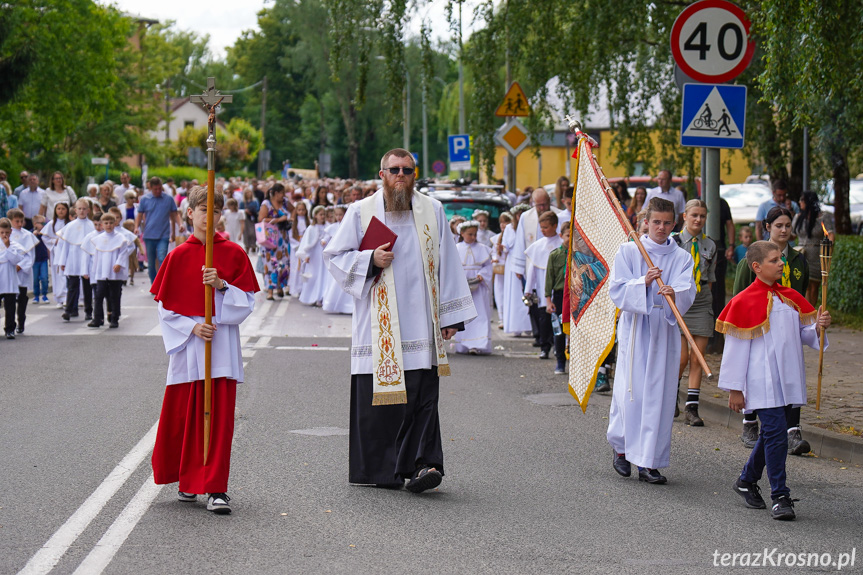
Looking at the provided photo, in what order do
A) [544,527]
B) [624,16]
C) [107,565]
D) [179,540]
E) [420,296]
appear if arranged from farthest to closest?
[624,16] < [420,296] < [544,527] < [179,540] < [107,565]

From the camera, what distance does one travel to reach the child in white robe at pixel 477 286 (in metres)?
14.0

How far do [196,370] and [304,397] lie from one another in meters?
4.06

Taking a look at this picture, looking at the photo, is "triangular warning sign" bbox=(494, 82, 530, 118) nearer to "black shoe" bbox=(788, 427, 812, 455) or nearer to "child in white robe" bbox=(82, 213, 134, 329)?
"child in white robe" bbox=(82, 213, 134, 329)

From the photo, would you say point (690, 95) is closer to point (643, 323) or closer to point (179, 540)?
point (643, 323)

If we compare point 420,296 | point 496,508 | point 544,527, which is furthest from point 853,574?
point 420,296

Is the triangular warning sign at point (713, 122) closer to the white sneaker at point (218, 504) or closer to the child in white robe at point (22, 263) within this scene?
the white sneaker at point (218, 504)

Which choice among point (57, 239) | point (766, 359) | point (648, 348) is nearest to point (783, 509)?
point (766, 359)

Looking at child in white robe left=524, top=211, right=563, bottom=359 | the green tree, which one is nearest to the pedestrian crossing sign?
the green tree

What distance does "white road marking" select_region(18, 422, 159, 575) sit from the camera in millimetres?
5328

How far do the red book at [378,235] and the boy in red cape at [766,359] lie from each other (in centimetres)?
195

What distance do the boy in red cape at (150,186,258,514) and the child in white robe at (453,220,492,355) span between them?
25.0 ft

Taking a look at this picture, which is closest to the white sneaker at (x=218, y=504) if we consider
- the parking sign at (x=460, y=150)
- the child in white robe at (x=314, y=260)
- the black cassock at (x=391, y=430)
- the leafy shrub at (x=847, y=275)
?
the black cassock at (x=391, y=430)

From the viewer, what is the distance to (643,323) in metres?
7.48

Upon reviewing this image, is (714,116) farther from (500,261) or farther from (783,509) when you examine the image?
(500,261)
